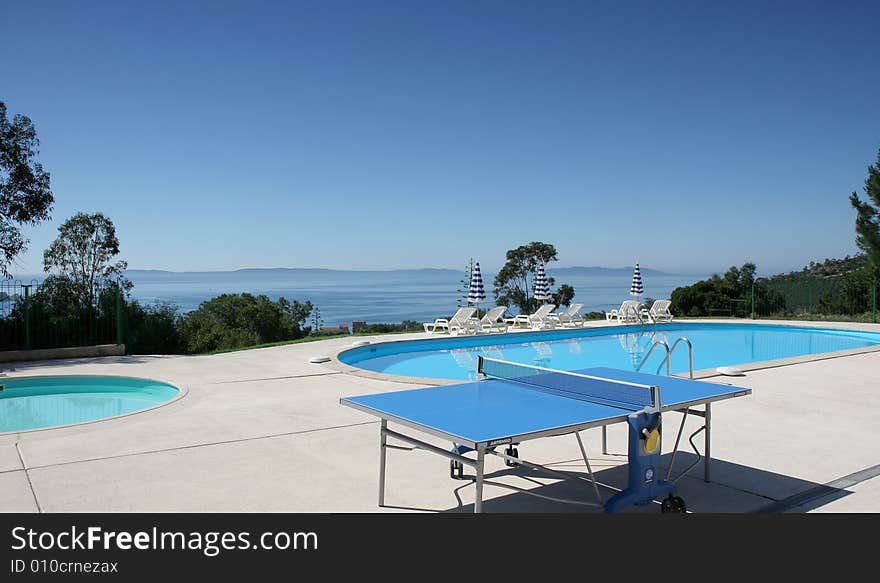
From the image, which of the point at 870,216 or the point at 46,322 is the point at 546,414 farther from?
the point at 870,216

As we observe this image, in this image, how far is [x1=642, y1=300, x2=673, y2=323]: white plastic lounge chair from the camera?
23.0m

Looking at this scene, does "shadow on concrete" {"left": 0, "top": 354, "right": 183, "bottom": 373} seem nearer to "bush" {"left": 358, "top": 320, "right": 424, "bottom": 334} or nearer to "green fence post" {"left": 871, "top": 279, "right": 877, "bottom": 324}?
"bush" {"left": 358, "top": 320, "right": 424, "bottom": 334}

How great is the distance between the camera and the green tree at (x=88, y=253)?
17000 mm

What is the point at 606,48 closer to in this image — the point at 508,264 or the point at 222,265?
the point at 508,264

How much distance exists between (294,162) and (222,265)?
26.1m

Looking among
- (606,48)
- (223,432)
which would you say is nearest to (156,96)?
(606,48)

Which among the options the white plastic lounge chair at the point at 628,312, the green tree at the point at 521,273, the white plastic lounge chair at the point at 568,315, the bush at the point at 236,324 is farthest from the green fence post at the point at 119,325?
the green tree at the point at 521,273

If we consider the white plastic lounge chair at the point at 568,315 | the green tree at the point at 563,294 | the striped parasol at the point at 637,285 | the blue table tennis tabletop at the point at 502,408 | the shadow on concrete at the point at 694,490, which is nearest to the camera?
the blue table tennis tabletop at the point at 502,408

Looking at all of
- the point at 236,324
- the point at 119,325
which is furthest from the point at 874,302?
the point at 119,325

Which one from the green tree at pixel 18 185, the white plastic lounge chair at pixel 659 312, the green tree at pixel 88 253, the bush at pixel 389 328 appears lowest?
the bush at pixel 389 328

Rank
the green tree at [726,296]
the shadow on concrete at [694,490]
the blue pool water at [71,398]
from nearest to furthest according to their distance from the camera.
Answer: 1. the shadow on concrete at [694,490]
2. the blue pool water at [71,398]
3. the green tree at [726,296]

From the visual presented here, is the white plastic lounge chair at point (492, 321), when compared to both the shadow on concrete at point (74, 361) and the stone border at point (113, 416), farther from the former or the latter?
the stone border at point (113, 416)

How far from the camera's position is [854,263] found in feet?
102

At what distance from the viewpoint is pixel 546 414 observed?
164 inches
